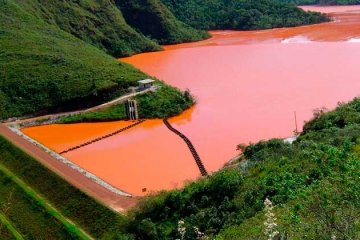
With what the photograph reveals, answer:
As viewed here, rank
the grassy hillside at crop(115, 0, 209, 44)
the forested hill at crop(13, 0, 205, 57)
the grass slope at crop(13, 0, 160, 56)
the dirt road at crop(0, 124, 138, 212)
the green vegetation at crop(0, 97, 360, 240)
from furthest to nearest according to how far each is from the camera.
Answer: the grassy hillside at crop(115, 0, 209, 44) < the forested hill at crop(13, 0, 205, 57) < the grass slope at crop(13, 0, 160, 56) < the dirt road at crop(0, 124, 138, 212) < the green vegetation at crop(0, 97, 360, 240)

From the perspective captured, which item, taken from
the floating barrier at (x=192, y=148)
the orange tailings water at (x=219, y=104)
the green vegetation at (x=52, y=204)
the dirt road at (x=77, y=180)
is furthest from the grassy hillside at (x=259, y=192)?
the orange tailings water at (x=219, y=104)

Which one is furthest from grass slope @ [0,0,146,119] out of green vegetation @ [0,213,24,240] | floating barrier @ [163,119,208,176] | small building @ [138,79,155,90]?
green vegetation @ [0,213,24,240]

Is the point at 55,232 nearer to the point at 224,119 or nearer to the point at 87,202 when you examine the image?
the point at 87,202

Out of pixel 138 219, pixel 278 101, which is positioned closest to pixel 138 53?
pixel 278 101

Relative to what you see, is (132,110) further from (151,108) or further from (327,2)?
(327,2)

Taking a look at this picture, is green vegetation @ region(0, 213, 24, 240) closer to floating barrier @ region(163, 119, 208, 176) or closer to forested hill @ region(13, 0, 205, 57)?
floating barrier @ region(163, 119, 208, 176)

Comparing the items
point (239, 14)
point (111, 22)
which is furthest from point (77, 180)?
point (239, 14)

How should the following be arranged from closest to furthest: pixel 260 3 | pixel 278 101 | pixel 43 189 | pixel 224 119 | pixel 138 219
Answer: pixel 138 219, pixel 43 189, pixel 224 119, pixel 278 101, pixel 260 3
